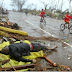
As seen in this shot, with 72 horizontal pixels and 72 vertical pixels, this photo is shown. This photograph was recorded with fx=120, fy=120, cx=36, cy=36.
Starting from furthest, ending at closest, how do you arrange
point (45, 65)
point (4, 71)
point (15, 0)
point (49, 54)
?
point (15, 0) → point (49, 54) → point (45, 65) → point (4, 71)

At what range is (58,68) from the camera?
4.58 metres

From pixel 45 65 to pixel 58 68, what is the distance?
1.86 ft

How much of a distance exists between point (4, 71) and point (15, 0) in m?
108

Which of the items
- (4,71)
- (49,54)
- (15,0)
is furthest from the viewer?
(15,0)

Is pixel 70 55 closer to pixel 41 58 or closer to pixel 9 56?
pixel 41 58

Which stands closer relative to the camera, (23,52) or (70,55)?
(23,52)

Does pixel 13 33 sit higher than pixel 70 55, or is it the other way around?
pixel 13 33

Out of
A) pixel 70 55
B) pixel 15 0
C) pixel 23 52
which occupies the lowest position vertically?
pixel 70 55

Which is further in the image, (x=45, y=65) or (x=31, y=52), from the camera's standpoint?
(x=31, y=52)

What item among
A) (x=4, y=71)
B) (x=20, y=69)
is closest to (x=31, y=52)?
(x=20, y=69)

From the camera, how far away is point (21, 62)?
4734 millimetres

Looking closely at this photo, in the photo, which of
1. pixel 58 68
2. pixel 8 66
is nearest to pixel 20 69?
pixel 8 66

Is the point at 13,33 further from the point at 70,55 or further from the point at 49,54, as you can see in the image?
the point at 70,55

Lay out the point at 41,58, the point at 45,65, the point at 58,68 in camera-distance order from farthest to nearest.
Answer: the point at 41,58 → the point at 45,65 → the point at 58,68
